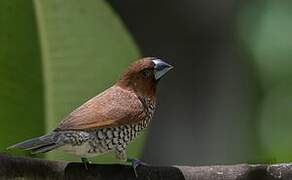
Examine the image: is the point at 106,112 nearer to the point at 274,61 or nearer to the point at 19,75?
the point at 19,75

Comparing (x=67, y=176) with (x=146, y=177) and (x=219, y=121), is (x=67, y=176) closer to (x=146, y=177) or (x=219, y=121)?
(x=146, y=177)

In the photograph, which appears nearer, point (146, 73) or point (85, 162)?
point (85, 162)

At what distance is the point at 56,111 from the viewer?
1.47m

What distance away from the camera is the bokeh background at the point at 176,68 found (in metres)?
1.42

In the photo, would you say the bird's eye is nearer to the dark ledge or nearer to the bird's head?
the bird's head

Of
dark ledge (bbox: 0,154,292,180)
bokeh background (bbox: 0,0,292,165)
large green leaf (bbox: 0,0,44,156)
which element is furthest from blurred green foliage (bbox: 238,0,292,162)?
large green leaf (bbox: 0,0,44,156)

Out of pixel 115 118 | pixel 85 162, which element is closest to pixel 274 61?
pixel 115 118

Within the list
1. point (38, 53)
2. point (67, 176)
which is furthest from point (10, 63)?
point (67, 176)

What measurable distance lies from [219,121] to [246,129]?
0.19 m

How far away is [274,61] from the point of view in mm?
2047

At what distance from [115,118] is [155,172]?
0.17 meters

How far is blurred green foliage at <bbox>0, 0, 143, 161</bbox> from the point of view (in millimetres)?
1405

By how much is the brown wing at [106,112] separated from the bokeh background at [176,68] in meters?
0.06

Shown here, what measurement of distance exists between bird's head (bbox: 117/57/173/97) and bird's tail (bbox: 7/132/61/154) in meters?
0.25
